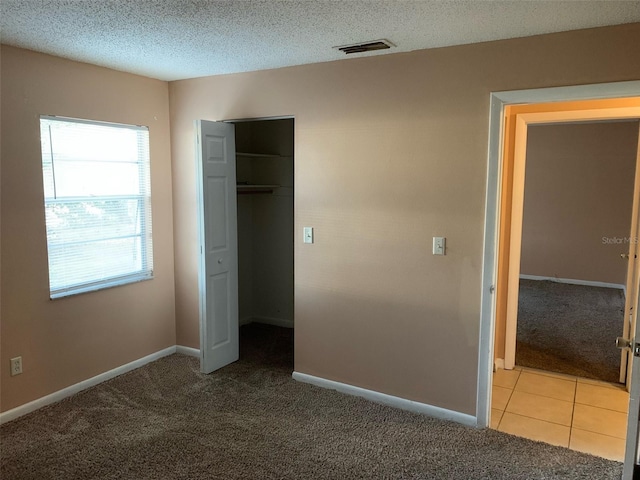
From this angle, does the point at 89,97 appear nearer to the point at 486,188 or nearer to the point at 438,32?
the point at 438,32

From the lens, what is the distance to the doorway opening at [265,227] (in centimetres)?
496

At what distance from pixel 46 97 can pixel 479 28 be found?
2.76 meters

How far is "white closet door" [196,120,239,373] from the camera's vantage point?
366 cm

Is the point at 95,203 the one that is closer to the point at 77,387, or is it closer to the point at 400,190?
the point at 77,387

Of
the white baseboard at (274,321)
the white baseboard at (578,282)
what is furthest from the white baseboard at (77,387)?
the white baseboard at (578,282)

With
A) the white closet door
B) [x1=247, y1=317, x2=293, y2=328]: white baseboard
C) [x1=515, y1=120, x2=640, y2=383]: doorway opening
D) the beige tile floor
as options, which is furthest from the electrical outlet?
[x1=515, y1=120, x2=640, y2=383]: doorway opening

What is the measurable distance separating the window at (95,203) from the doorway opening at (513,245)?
2.72 m

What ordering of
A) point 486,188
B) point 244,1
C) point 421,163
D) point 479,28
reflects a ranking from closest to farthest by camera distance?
point 244,1
point 479,28
point 486,188
point 421,163

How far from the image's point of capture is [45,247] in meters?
3.20

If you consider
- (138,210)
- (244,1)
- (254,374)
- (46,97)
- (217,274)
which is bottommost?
(254,374)

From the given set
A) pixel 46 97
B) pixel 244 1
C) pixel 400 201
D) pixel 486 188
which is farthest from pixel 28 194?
pixel 486 188

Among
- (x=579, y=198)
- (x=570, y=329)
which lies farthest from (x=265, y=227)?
(x=579, y=198)

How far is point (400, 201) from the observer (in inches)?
124

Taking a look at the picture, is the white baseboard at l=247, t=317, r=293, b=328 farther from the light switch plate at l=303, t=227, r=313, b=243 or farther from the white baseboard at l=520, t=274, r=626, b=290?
the white baseboard at l=520, t=274, r=626, b=290
